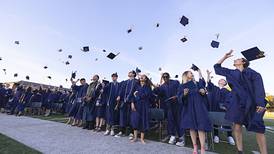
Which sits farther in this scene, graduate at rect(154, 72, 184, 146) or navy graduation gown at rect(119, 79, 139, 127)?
navy graduation gown at rect(119, 79, 139, 127)

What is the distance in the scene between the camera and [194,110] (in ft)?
14.6

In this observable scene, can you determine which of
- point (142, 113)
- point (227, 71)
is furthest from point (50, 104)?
point (227, 71)

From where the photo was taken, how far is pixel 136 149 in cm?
468

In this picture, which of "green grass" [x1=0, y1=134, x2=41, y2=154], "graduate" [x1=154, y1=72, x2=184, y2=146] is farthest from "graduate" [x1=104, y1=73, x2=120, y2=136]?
"green grass" [x1=0, y1=134, x2=41, y2=154]

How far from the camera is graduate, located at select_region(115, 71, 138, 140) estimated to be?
6211 mm

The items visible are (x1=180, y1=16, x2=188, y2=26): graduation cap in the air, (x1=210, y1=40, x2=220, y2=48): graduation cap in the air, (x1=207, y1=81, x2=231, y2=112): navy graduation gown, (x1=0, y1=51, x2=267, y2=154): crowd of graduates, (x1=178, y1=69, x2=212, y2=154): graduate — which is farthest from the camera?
(x1=180, y1=16, x2=188, y2=26): graduation cap in the air

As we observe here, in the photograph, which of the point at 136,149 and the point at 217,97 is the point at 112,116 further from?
the point at 217,97

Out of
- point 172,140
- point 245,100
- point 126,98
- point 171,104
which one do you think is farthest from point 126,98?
point 245,100

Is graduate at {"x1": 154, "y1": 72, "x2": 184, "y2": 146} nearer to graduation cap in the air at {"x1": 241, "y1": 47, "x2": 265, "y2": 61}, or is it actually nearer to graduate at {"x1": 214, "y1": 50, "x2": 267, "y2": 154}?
graduate at {"x1": 214, "y1": 50, "x2": 267, "y2": 154}

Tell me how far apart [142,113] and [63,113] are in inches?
403

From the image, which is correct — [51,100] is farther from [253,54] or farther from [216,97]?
[253,54]

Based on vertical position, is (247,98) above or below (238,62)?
below

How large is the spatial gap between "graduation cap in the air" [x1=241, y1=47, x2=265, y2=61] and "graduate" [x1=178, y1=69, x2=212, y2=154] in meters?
1.06

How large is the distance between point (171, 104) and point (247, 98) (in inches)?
97.7
